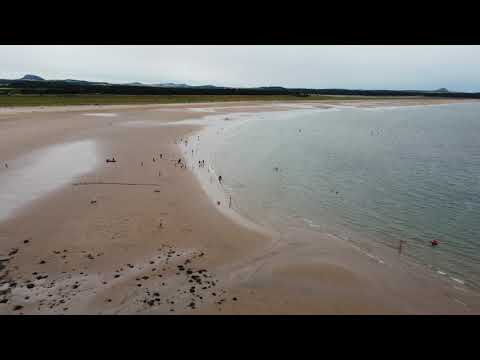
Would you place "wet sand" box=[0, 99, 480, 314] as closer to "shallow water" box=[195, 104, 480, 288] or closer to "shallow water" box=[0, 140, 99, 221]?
"shallow water" box=[0, 140, 99, 221]

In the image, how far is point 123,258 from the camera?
10688 millimetres

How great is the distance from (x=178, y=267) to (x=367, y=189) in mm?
13837

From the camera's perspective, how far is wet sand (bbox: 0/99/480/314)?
8727 mm

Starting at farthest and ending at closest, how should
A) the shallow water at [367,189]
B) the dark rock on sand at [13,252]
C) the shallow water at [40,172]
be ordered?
the shallow water at [40,172]
the shallow water at [367,189]
the dark rock on sand at [13,252]

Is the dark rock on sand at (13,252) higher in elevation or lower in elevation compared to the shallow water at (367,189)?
higher

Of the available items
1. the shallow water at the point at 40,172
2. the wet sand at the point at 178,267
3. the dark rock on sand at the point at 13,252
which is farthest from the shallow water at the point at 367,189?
the shallow water at the point at 40,172

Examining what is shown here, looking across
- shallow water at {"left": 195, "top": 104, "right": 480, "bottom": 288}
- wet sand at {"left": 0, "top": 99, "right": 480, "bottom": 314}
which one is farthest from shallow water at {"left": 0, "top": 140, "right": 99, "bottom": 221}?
shallow water at {"left": 195, "top": 104, "right": 480, "bottom": 288}

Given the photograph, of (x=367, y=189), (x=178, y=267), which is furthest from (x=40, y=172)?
(x=367, y=189)

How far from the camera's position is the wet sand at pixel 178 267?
8.73 metres

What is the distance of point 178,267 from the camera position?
10.3 metres

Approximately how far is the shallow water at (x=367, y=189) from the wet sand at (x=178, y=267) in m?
1.61

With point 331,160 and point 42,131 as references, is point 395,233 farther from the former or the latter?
point 42,131

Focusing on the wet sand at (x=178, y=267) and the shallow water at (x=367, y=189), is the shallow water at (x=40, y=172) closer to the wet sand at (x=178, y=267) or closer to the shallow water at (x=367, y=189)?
the wet sand at (x=178, y=267)
